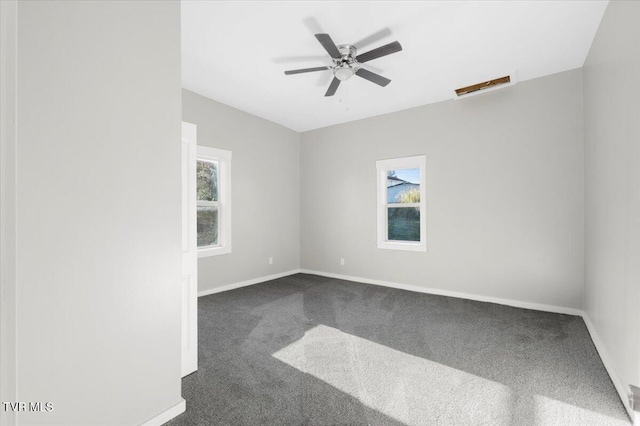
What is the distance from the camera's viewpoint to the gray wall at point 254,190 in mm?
4371

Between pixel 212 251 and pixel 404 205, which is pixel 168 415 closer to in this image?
pixel 212 251

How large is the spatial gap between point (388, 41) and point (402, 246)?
2.90 metres

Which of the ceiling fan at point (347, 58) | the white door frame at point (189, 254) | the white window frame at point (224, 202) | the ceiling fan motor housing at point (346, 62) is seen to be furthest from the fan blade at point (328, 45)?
the white window frame at point (224, 202)

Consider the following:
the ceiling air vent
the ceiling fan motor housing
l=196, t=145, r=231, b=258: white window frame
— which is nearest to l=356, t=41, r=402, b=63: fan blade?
the ceiling fan motor housing

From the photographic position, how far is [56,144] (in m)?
1.34

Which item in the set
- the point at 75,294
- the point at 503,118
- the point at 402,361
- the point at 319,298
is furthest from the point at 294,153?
the point at 75,294

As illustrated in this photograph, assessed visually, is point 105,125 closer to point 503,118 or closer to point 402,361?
point 402,361

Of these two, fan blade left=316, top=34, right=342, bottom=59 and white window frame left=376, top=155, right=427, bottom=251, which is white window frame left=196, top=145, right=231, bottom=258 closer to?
white window frame left=376, top=155, right=427, bottom=251

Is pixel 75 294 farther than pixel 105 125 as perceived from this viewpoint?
No

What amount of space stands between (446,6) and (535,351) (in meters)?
2.98

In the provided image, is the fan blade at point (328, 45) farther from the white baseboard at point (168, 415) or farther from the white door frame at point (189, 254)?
the white baseboard at point (168, 415)

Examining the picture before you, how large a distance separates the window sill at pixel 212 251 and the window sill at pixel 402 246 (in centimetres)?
249

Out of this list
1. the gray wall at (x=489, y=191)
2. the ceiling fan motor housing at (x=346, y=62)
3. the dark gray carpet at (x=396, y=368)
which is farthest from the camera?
the gray wall at (x=489, y=191)

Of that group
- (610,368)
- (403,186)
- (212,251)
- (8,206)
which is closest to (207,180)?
(212,251)
